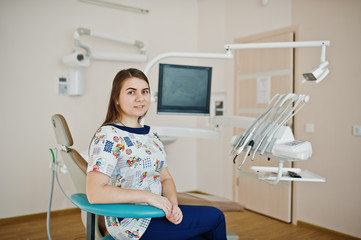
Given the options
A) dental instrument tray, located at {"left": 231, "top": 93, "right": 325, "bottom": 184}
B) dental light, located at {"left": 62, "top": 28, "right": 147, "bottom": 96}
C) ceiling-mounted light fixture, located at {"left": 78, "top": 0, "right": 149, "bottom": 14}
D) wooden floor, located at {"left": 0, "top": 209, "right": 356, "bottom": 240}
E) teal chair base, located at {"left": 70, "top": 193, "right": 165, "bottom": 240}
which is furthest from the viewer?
ceiling-mounted light fixture, located at {"left": 78, "top": 0, "right": 149, "bottom": 14}

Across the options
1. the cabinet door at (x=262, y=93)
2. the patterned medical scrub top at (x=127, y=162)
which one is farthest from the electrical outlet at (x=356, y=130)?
the patterned medical scrub top at (x=127, y=162)

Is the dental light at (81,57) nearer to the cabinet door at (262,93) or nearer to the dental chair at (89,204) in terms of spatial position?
the cabinet door at (262,93)

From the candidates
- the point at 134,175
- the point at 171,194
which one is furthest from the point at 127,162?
the point at 171,194

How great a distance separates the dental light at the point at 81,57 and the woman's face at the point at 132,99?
2011mm

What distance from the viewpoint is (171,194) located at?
62.9 inches

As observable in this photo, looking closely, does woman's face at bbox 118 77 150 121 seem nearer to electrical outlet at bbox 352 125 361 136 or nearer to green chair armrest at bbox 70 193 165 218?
green chair armrest at bbox 70 193 165 218

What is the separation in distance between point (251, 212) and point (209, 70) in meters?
2.07

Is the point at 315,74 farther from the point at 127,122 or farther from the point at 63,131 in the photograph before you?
the point at 63,131

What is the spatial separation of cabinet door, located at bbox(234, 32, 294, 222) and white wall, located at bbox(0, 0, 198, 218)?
1.39 metres

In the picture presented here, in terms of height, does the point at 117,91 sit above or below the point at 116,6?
below

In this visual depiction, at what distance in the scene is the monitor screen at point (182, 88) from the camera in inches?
94.4

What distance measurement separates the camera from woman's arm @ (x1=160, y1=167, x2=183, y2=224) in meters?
1.38

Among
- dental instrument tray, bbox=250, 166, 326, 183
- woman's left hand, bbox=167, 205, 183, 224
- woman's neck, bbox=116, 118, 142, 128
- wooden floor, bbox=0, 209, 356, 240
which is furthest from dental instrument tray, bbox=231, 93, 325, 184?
wooden floor, bbox=0, 209, 356, 240

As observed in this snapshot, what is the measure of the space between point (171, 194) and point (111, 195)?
376mm
